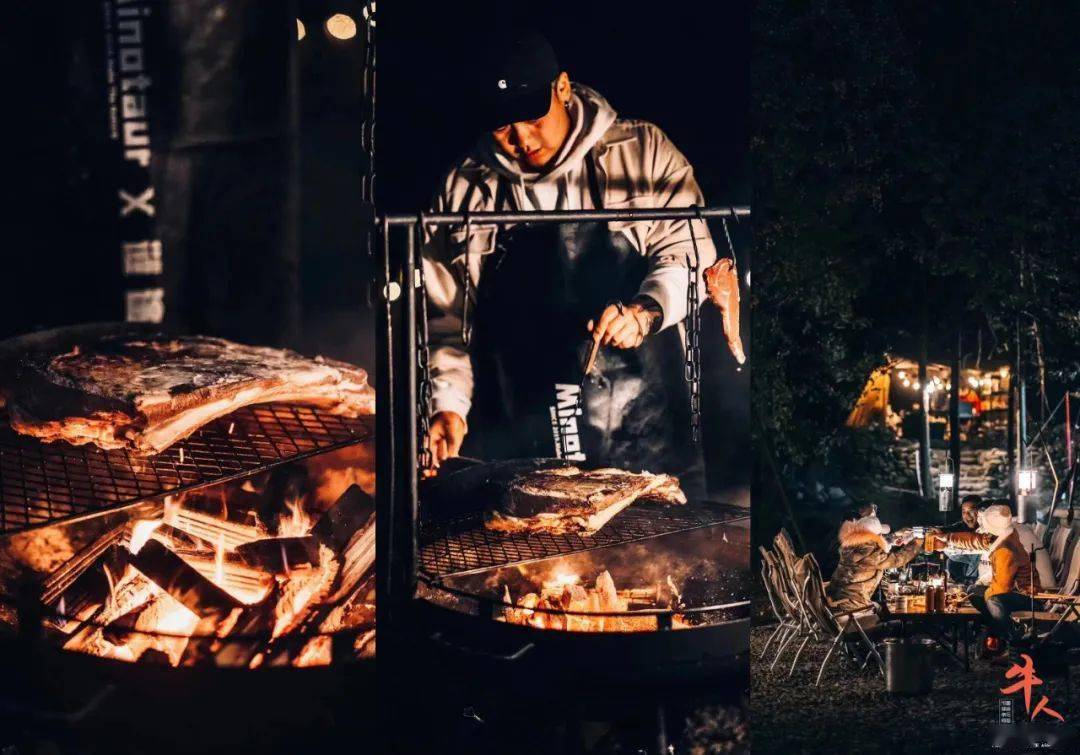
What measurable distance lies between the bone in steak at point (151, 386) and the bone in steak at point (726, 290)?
1.56m

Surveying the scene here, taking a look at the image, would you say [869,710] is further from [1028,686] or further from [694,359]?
[694,359]

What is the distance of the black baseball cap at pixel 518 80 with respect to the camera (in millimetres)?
4258

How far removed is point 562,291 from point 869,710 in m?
5.44

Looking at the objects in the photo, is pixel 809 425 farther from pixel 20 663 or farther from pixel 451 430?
pixel 20 663

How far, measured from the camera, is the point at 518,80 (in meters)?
4.27

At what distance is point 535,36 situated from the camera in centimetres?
431

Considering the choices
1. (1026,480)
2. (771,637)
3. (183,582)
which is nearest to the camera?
(183,582)

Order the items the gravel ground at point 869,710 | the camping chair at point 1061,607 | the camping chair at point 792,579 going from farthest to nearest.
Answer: the camping chair at point 792,579
the camping chair at point 1061,607
the gravel ground at point 869,710

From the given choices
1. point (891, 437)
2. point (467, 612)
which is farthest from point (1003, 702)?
point (891, 437)

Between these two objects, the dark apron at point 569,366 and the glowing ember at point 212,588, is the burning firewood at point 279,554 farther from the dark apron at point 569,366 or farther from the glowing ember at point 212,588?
the dark apron at point 569,366

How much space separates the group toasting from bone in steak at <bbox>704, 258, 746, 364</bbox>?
4503 mm

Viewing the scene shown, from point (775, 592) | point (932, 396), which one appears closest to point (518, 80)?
point (775, 592)

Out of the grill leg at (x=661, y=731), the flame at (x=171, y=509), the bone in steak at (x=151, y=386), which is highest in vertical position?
the bone in steak at (x=151, y=386)

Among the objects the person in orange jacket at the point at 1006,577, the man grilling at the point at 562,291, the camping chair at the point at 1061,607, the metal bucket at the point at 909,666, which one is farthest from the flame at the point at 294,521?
the camping chair at the point at 1061,607
